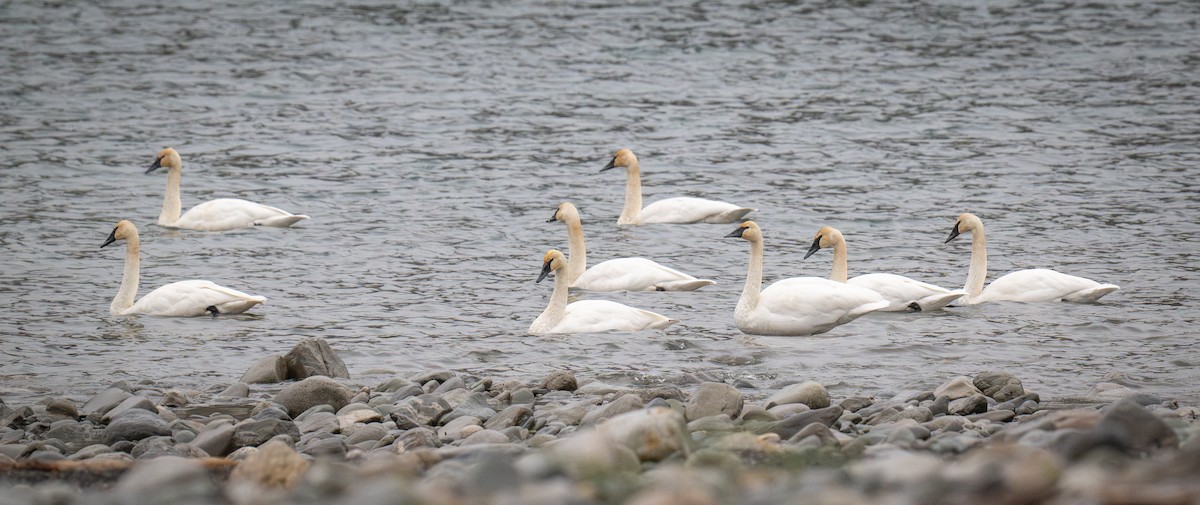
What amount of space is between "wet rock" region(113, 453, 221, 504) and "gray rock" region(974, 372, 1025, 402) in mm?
5089

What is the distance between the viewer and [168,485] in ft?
17.5

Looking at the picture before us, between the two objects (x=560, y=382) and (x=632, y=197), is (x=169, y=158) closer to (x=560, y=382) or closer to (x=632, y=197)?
(x=632, y=197)

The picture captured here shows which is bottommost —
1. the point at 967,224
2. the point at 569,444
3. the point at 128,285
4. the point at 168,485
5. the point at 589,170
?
the point at 589,170

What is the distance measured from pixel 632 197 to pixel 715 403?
354 inches

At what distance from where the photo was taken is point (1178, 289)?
41.4 ft

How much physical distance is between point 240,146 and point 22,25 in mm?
10695

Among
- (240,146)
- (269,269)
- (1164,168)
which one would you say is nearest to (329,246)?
(269,269)

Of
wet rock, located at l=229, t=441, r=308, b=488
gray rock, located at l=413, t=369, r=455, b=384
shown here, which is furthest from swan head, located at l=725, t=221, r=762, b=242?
wet rock, located at l=229, t=441, r=308, b=488

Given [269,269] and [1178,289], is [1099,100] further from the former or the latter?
[269,269]

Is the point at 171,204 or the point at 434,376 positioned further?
the point at 171,204

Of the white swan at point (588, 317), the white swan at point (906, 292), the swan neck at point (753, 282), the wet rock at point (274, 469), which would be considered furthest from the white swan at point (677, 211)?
the wet rock at point (274, 469)

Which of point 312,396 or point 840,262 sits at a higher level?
point 312,396

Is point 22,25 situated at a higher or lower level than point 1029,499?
lower

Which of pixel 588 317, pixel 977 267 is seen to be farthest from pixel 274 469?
pixel 977 267
